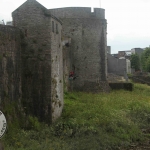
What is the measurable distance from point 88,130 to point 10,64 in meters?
4.58

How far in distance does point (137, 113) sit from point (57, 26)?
24.1 ft

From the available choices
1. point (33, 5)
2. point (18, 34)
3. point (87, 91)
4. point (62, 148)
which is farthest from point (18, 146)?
point (87, 91)

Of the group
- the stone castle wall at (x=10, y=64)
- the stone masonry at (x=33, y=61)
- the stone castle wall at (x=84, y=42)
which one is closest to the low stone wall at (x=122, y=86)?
the stone castle wall at (x=84, y=42)

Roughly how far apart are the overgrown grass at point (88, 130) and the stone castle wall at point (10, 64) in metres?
1.48

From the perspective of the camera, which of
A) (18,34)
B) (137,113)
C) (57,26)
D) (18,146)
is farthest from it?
(137,113)

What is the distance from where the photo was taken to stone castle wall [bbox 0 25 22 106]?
40.7ft

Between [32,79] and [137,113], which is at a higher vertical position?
[32,79]

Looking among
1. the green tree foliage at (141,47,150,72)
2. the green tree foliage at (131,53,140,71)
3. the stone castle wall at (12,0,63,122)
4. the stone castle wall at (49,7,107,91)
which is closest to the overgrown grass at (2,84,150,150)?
the stone castle wall at (12,0,63,122)

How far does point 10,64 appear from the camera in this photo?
13.0m

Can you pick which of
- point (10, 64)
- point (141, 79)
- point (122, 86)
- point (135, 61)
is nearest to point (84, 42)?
point (122, 86)

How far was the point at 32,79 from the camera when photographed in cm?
1414

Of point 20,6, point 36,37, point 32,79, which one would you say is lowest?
point 32,79

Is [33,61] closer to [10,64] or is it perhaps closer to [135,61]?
[10,64]

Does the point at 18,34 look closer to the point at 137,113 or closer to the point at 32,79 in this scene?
the point at 32,79
